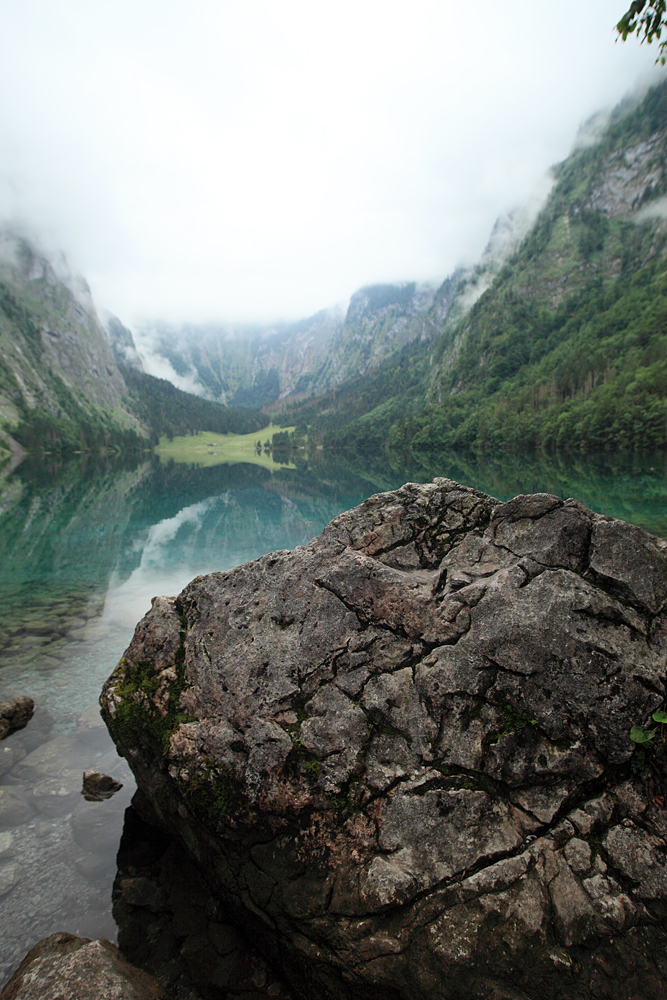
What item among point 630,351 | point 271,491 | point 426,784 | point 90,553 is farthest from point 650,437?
point 426,784

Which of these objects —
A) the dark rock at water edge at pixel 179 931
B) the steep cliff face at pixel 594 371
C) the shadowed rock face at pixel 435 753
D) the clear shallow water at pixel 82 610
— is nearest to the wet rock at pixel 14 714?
the clear shallow water at pixel 82 610

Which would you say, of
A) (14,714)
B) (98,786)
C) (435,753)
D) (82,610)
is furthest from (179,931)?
(82,610)

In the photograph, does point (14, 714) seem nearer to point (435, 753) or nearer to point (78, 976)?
point (78, 976)

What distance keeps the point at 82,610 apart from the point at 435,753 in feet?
58.7

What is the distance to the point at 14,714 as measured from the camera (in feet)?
33.8

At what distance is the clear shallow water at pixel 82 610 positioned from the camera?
6.75 metres

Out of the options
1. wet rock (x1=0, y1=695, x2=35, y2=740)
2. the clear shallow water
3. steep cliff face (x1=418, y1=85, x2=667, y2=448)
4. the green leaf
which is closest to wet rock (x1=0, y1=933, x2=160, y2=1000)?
the clear shallow water

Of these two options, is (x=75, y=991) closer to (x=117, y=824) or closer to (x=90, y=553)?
(x=117, y=824)

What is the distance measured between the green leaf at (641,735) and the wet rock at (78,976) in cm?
545

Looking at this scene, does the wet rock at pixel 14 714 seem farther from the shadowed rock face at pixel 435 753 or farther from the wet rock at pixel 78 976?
the wet rock at pixel 78 976

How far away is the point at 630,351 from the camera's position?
123 meters

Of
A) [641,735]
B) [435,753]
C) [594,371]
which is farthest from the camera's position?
[594,371]

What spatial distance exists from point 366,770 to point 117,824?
545 cm

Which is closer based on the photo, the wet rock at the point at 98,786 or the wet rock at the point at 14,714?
the wet rock at the point at 98,786
